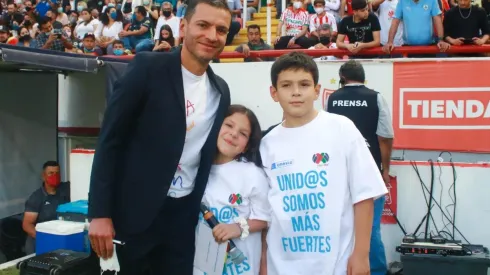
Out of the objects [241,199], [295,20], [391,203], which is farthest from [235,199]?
[295,20]

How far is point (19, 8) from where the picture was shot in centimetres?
1812

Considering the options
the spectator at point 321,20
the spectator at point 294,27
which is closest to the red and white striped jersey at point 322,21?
the spectator at point 321,20

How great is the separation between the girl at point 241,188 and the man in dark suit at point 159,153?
0.28ft

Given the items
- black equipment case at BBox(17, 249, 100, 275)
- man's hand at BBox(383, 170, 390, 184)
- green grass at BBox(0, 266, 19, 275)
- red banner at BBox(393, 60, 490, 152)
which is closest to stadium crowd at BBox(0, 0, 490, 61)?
red banner at BBox(393, 60, 490, 152)

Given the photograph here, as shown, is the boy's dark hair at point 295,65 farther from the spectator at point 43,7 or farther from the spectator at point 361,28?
the spectator at point 43,7

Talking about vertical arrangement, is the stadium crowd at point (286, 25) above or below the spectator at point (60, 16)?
below

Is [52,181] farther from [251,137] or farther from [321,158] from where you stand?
[321,158]

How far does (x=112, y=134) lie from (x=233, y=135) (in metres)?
0.59

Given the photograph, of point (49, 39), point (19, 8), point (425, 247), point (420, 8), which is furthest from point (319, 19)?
point (19, 8)

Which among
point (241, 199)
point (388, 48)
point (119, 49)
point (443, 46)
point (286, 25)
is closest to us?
point (241, 199)

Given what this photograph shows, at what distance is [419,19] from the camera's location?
7156 mm

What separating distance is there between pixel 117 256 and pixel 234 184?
0.64 meters

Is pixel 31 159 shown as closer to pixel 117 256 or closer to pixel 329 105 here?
pixel 329 105

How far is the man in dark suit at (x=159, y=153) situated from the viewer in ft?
8.18
